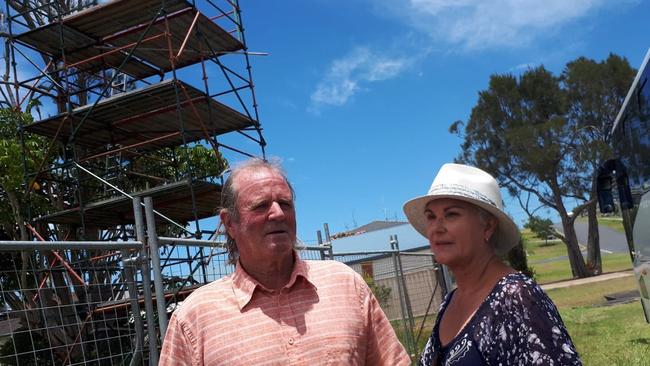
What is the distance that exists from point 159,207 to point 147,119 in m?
1.85

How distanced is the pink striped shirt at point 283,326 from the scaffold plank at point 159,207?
9189 millimetres

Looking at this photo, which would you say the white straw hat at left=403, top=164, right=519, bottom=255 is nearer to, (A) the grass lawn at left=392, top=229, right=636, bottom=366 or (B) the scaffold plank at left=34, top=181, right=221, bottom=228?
(A) the grass lawn at left=392, top=229, right=636, bottom=366

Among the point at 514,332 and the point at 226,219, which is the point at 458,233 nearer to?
the point at 514,332

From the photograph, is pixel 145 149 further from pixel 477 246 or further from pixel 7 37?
pixel 477 246

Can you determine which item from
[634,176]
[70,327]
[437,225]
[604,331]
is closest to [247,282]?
[437,225]

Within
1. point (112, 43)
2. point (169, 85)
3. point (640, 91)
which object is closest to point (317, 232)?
point (640, 91)

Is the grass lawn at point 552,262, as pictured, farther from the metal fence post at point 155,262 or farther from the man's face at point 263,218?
the man's face at point 263,218

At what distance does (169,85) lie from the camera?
457 inches

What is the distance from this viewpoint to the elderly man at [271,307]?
8.07ft

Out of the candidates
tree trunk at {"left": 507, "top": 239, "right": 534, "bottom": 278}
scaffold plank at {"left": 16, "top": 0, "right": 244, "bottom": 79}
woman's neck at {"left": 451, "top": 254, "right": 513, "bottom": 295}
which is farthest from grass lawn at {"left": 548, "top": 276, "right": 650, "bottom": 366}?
scaffold plank at {"left": 16, "top": 0, "right": 244, "bottom": 79}

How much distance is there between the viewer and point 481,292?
2334 millimetres

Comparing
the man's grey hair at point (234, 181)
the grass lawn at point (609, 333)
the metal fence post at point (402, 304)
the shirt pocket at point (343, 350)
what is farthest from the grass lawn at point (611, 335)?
the man's grey hair at point (234, 181)

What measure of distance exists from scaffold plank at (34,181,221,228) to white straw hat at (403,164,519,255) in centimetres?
951

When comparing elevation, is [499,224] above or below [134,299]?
above
